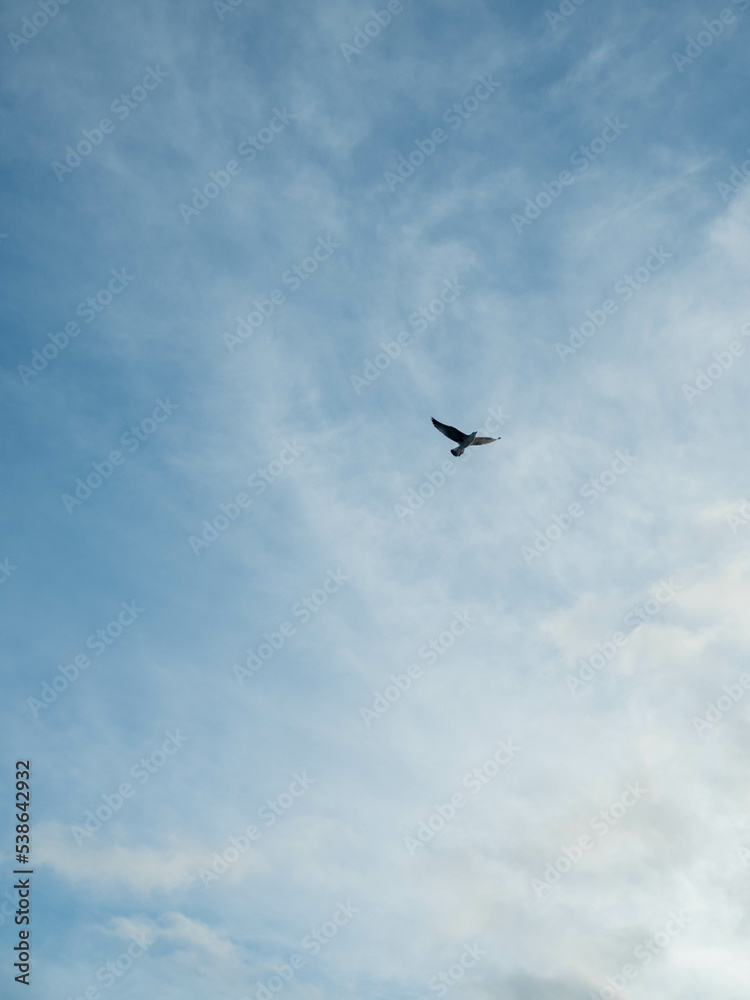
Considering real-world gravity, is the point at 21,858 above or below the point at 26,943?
above

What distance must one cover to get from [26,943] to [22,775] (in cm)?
1240

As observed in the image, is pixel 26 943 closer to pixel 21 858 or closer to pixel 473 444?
pixel 21 858

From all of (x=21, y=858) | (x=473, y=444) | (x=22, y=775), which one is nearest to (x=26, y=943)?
(x=21, y=858)

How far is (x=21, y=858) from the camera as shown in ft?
214

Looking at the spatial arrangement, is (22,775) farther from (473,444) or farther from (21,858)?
(473,444)

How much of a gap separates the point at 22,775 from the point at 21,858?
621cm

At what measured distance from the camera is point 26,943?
64.2 m

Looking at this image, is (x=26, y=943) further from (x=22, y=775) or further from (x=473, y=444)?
(x=473, y=444)

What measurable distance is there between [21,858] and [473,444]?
4801 centimetres

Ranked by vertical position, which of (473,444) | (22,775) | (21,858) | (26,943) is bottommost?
(26,943)

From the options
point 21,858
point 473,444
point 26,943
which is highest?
point 473,444

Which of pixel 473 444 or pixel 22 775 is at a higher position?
pixel 473 444

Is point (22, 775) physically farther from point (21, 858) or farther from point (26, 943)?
point (26, 943)

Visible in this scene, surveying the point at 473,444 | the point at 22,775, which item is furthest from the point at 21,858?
the point at 473,444
